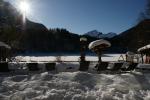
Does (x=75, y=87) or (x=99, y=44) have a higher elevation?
(x=99, y=44)

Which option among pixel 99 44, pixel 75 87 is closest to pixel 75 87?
pixel 75 87

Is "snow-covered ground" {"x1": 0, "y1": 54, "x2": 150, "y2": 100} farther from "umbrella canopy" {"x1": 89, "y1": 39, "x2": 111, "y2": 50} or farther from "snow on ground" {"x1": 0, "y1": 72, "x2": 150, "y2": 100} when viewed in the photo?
"umbrella canopy" {"x1": 89, "y1": 39, "x2": 111, "y2": 50}

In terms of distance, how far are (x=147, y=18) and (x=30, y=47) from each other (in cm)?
3101

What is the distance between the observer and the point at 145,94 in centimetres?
826

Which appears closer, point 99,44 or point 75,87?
point 75,87

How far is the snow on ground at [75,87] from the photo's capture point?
26.0ft

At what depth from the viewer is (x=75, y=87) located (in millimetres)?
8797

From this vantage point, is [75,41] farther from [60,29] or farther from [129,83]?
[129,83]

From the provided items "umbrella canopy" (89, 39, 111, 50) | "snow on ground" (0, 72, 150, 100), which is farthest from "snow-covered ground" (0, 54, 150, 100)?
"umbrella canopy" (89, 39, 111, 50)

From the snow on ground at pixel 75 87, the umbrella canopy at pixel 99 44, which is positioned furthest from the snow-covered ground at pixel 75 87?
the umbrella canopy at pixel 99 44

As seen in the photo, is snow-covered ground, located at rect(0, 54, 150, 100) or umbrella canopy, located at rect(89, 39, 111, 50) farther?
umbrella canopy, located at rect(89, 39, 111, 50)

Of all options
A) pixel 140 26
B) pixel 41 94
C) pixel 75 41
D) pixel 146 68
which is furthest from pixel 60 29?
pixel 41 94

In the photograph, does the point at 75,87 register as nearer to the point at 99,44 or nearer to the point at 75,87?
the point at 75,87

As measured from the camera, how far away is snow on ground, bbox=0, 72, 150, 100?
26.0 ft
